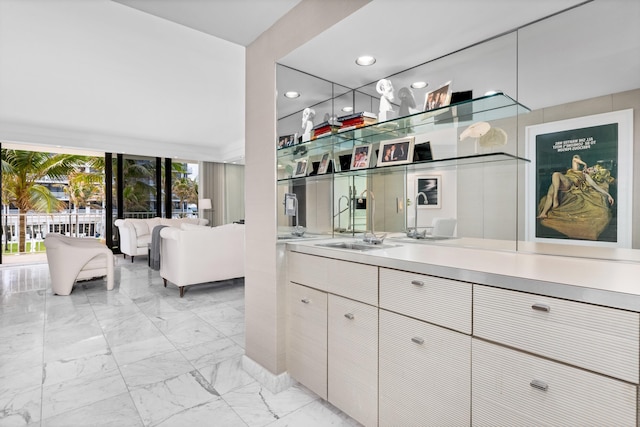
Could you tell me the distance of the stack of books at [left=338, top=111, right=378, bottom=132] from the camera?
216 cm

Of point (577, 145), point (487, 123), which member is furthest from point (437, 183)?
point (577, 145)

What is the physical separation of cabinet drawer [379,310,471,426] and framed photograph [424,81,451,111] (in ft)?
3.81

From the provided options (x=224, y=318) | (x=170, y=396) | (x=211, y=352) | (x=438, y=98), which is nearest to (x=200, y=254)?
(x=224, y=318)

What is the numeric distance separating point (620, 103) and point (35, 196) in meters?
9.76

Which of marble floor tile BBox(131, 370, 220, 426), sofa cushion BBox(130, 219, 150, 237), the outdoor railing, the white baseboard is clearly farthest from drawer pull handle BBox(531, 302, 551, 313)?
the outdoor railing

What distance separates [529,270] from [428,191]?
0.89m

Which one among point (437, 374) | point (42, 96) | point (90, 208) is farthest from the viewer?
point (90, 208)

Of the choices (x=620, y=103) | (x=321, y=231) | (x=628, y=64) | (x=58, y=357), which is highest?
(x=628, y=64)

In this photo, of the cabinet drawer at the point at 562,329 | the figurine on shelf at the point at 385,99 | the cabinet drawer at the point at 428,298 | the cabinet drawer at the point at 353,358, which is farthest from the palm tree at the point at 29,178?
the cabinet drawer at the point at 562,329

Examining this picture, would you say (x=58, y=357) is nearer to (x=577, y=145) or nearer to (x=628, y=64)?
(x=577, y=145)

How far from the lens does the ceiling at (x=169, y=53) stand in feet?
5.47

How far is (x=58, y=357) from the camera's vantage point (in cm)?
252

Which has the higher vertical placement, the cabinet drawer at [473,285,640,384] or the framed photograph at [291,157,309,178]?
the framed photograph at [291,157,309,178]

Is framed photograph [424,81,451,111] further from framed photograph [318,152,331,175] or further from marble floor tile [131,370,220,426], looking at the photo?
marble floor tile [131,370,220,426]
